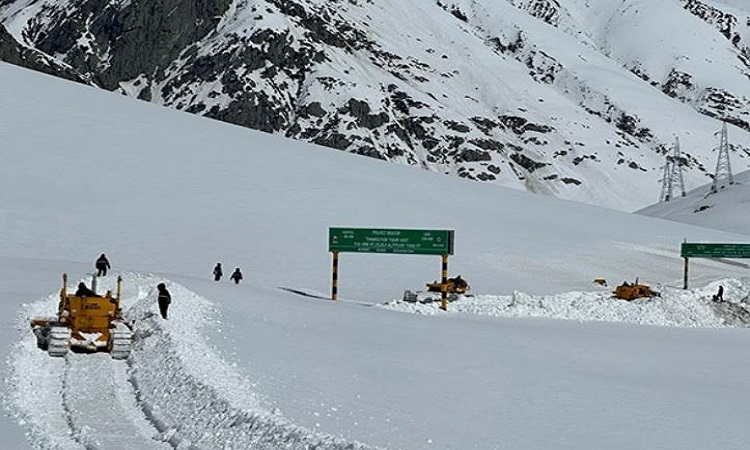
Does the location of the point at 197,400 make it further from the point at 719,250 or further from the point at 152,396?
the point at 719,250

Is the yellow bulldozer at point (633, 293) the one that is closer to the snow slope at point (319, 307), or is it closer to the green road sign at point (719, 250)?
the snow slope at point (319, 307)

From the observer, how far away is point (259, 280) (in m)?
43.3

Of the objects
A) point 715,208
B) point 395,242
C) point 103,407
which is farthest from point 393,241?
point 715,208

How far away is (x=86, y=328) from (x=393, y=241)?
1911 cm

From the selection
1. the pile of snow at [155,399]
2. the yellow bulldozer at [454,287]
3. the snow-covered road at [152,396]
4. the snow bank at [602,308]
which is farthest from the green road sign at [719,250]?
the pile of snow at [155,399]

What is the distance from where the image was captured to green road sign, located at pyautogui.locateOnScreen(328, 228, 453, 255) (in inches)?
1421

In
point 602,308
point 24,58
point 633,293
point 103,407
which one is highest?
point 24,58

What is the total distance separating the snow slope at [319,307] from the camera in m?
13.7

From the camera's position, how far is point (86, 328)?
1909cm

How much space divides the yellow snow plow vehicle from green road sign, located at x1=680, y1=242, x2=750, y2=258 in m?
35.5

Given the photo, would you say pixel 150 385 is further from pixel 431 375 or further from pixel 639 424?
pixel 639 424

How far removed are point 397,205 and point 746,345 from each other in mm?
35731

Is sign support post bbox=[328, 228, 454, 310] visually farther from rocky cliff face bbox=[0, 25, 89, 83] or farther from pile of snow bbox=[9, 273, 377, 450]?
rocky cliff face bbox=[0, 25, 89, 83]

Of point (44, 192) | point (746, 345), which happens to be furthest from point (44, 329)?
point (44, 192)
